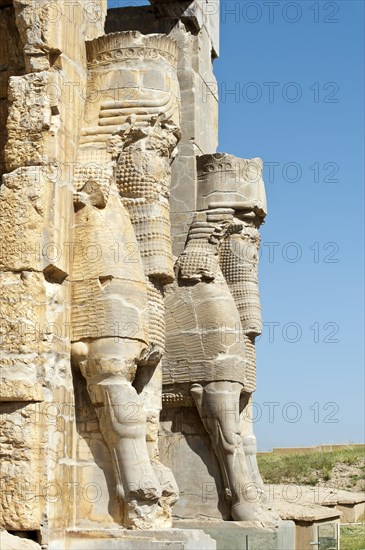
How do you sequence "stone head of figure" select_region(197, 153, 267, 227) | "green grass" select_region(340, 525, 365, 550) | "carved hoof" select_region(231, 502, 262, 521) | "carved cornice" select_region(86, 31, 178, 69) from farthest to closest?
1. "green grass" select_region(340, 525, 365, 550)
2. "stone head of figure" select_region(197, 153, 267, 227)
3. "carved hoof" select_region(231, 502, 262, 521)
4. "carved cornice" select_region(86, 31, 178, 69)

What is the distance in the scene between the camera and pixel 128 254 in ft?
28.8

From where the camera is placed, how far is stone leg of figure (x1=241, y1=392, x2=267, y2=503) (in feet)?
39.8

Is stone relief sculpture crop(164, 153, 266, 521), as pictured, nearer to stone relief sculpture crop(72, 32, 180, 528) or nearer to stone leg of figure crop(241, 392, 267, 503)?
stone leg of figure crop(241, 392, 267, 503)

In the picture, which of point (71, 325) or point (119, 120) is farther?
point (119, 120)

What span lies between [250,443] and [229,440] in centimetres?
85

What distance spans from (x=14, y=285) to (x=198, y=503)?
4.36 metres

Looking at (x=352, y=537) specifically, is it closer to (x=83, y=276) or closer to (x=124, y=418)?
(x=124, y=418)

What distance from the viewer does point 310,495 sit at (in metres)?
16.6

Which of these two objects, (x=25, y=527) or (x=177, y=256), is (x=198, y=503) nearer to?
(x=177, y=256)

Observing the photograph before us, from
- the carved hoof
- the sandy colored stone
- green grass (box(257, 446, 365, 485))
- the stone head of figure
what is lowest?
the sandy colored stone

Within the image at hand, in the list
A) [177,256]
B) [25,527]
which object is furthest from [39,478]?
[177,256]

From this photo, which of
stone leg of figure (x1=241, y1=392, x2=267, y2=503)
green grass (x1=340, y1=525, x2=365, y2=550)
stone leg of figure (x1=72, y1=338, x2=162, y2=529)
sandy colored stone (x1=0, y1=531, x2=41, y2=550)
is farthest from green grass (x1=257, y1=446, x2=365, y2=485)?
sandy colored stone (x1=0, y1=531, x2=41, y2=550)

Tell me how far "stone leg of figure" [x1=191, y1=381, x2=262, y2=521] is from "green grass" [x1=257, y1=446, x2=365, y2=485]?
879cm

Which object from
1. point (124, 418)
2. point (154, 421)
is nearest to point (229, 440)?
point (154, 421)
